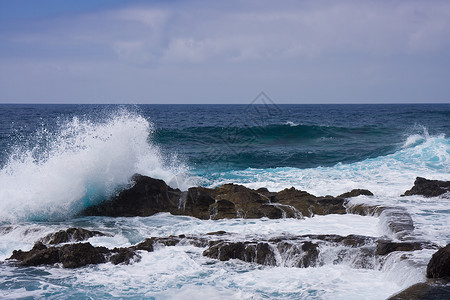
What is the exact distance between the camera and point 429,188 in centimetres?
1124

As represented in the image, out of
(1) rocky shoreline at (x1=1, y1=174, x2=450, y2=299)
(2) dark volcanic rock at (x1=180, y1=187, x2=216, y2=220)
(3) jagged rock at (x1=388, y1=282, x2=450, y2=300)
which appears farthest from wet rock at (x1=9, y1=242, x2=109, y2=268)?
(3) jagged rock at (x1=388, y1=282, x2=450, y2=300)

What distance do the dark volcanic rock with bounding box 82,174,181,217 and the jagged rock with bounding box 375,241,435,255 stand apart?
4.83 m

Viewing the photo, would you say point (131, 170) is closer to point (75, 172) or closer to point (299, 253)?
point (75, 172)

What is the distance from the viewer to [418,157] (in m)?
18.8

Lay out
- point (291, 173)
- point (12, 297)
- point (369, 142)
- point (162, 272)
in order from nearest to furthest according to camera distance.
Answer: point (12, 297), point (162, 272), point (291, 173), point (369, 142)

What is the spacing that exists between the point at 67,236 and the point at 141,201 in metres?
2.56

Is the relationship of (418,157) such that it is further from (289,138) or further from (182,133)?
(182,133)

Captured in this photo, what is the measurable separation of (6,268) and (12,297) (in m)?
1.09

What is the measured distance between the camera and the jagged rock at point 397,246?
22.1ft

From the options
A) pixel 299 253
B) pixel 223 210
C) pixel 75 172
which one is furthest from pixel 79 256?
pixel 75 172

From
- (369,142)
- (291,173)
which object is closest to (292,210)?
(291,173)

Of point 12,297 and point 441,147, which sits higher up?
point 441,147

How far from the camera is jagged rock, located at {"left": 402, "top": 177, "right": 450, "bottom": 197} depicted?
434 inches

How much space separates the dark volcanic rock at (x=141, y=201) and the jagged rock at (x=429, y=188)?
18.4ft
